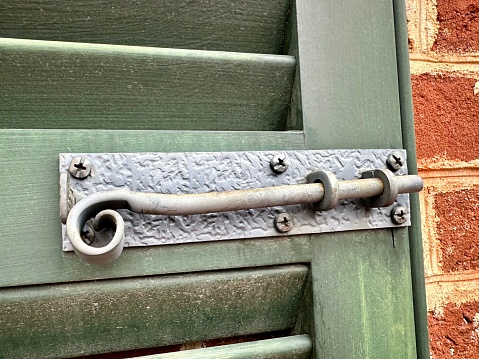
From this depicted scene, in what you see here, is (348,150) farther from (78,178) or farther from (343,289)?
(78,178)

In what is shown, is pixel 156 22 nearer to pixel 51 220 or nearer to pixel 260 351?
pixel 51 220

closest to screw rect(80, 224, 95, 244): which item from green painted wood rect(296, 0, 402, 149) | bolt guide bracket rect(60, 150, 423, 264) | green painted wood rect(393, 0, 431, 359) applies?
bolt guide bracket rect(60, 150, 423, 264)

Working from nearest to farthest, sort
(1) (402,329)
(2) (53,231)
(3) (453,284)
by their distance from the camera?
(2) (53,231) → (1) (402,329) → (3) (453,284)

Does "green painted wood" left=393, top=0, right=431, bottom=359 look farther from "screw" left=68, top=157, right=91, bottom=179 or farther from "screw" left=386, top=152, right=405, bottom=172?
"screw" left=68, top=157, right=91, bottom=179

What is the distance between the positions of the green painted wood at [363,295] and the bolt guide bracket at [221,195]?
0.06 ft

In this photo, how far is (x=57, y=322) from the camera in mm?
427

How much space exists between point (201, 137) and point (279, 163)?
0.08 metres

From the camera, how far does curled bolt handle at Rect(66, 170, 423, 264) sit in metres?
0.39

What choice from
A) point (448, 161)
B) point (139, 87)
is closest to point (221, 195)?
point (139, 87)

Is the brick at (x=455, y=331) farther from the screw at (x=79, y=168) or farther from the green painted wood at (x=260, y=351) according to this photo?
the screw at (x=79, y=168)

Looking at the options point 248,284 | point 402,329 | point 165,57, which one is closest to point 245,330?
point 248,284

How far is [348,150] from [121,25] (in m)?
0.26

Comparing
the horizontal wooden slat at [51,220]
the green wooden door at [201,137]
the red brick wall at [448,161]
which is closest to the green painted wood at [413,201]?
the green wooden door at [201,137]

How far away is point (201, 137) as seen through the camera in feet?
1.55
